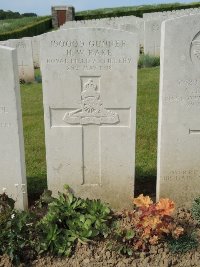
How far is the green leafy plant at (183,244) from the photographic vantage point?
370cm

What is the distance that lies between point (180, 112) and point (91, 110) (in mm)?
889

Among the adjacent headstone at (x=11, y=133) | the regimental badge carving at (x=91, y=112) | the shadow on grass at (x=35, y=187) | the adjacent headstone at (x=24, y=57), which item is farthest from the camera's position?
the adjacent headstone at (x=24, y=57)

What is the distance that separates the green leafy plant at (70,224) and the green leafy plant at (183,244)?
23.6 inches

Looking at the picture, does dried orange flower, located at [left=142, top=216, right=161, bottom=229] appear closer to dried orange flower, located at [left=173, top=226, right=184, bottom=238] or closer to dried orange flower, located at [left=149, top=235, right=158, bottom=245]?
dried orange flower, located at [left=149, top=235, right=158, bottom=245]

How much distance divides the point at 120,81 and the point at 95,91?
0.27 m

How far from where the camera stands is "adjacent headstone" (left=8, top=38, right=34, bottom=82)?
12180 millimetres

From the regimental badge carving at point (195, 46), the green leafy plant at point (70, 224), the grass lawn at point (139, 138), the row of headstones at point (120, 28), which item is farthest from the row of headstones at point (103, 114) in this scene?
the row of headstones at point (120, 28)

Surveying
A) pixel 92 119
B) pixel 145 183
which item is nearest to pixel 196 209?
pixel 145 183

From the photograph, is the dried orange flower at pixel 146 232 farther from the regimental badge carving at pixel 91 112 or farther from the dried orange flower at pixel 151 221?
the regimental badge carving at pixel 91 112

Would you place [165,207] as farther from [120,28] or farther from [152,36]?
[152,36]

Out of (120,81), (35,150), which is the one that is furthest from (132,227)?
(35,150)

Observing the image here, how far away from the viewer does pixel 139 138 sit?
6.31 m

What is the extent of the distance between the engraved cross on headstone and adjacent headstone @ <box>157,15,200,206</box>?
1.45ft

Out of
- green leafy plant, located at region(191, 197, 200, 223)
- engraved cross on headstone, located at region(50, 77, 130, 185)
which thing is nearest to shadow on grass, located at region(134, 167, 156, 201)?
green leafy plant, located at region(191, 197, 200, 223)
